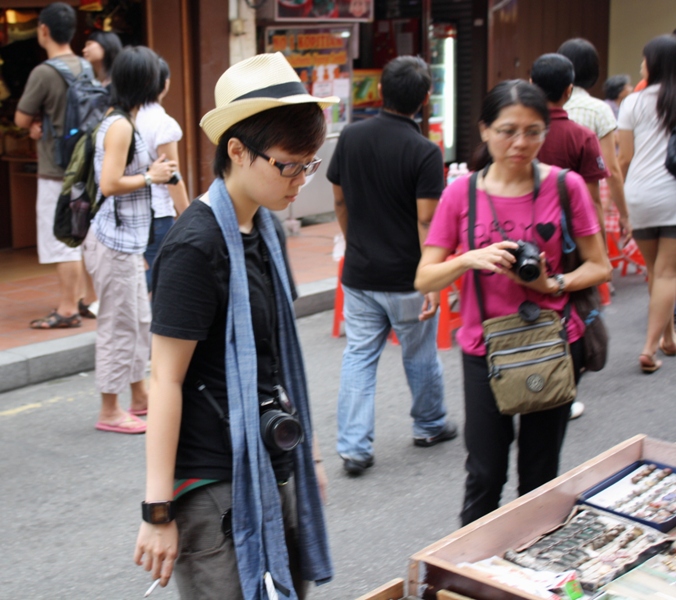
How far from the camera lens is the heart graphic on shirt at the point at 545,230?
3.30 metres

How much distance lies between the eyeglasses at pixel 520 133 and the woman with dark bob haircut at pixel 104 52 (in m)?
3.49

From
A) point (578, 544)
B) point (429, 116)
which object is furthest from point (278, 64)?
point (429, 116)

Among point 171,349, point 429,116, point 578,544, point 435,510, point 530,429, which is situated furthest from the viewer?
point 429,116

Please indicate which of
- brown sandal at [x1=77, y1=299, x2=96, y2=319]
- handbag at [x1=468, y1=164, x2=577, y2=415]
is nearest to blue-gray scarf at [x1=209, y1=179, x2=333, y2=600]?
handbag at [x1=468, y1=164, x2=577, y2=415]

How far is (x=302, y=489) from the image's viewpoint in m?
2.52

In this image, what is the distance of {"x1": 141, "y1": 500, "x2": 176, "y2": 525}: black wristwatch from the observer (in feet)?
7.42

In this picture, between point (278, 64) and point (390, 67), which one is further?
point (390, 67)

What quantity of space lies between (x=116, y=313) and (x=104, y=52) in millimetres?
2332

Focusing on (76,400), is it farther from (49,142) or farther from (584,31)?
(584,31)

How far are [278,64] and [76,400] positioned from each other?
4170 millimetres

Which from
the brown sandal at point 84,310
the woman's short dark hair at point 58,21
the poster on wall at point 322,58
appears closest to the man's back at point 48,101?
the woman's short dark hair at point 58,21

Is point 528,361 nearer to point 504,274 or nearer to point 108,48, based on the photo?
point 504,274

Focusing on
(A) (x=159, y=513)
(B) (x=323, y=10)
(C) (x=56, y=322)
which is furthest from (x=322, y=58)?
(A) (x=159, y=513)

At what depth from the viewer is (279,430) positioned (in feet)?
7.68
